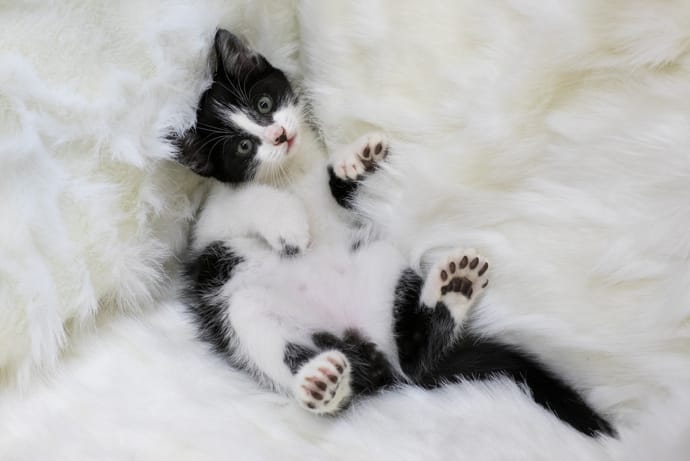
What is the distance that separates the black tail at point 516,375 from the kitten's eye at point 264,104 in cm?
48

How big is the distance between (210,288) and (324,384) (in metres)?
0.26

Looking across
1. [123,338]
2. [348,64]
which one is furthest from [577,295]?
[123,338]

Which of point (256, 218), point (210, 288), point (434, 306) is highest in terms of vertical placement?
point (434, 306)

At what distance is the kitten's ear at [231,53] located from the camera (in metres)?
0.97

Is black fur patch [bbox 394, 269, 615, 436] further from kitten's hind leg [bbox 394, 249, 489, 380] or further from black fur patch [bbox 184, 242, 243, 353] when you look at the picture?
black fur patch [bbox 184, 242, 243, 353]

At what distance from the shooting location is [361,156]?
3.09ft

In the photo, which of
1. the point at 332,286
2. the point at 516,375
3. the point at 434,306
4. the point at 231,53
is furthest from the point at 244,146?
the point at 516,375

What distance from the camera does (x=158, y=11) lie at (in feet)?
2.93

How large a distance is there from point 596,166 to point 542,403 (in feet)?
0.95

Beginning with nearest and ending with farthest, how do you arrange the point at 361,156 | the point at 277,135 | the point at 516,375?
1. the point at 516,375
2. the point at 361,156
3. the point at 277,135

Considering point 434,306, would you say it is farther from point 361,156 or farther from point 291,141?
point 291,141

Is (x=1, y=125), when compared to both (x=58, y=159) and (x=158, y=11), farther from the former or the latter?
(x=158, y=11)

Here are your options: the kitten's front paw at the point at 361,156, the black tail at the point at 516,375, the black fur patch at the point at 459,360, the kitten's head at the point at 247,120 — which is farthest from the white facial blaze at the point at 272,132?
the black tail at the point at 516,375

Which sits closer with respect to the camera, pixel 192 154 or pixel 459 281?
pixel 459 281
